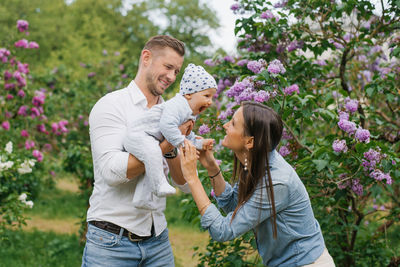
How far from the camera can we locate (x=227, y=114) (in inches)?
123

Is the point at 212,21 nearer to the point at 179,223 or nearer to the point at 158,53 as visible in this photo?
the point at 179,223

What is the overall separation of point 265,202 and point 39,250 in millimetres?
4573

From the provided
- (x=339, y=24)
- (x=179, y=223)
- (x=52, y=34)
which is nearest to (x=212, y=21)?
(x=52, y=34)

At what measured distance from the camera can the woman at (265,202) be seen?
198cm

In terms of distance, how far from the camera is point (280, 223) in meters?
2.04

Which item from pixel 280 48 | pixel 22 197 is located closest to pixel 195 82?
pixel 280 48

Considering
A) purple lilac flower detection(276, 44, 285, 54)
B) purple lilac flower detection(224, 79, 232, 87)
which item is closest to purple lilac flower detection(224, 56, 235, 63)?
purple lilac flower detection(224, 79, 232, 87)

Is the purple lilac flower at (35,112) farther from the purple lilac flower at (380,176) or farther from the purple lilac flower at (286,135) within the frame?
the purple lilac flower at (380,176)

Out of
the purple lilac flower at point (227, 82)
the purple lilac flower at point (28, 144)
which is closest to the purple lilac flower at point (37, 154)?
the purple lilac flower at point (28, 144)

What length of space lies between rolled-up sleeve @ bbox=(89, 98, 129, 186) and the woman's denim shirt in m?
0.44

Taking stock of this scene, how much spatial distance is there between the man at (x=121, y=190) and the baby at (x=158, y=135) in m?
0.04

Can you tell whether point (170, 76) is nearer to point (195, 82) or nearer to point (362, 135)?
point (195, 82)

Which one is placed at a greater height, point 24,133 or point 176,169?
point 176,169

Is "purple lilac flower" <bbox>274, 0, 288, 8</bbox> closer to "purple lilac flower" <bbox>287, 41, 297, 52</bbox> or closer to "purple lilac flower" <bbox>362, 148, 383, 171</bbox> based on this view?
"purple lilac flower" <bbox>287, 41, 297, 52</bbox>
